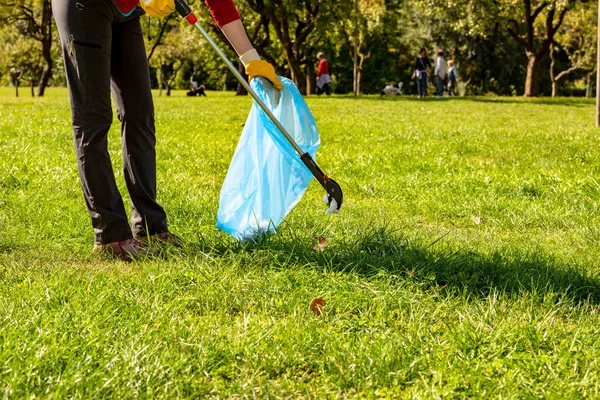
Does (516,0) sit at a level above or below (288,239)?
above

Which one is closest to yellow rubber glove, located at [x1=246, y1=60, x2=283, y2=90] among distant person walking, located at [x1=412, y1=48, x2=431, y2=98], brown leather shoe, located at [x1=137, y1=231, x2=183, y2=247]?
brown leather shoe, located at [x1=137, y1=231, x2=183, y2=247]

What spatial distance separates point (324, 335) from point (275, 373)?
30 centimetres

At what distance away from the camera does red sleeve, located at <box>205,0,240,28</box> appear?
370cm

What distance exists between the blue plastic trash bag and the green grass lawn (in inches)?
5.4

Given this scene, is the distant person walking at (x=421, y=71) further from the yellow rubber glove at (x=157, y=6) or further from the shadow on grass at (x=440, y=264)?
the yellow rubber glove at (x=157, y=6)

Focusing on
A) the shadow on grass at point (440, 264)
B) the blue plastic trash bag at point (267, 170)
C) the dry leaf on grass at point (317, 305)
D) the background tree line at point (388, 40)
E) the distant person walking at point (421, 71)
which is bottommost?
the dry leaf on grass at point (317, 305)

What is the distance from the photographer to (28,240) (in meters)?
4.02

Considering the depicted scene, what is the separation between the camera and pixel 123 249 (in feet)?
11.9

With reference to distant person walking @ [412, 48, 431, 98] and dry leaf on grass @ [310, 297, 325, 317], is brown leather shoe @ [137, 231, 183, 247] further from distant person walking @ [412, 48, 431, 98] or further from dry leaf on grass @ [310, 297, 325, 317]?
distant person walking @ [412, 48, 431, 98]

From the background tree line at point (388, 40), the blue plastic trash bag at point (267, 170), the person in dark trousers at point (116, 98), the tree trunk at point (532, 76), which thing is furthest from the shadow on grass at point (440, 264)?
the tree trunk at point (532, 76)

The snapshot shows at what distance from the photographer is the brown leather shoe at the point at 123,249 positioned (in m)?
3.61

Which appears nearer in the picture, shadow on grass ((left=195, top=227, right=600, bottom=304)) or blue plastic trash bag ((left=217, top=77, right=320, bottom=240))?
shadow on grass ((left=195, top=227, right=600, bottom=304))

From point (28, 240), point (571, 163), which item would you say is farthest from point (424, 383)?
point (571, 163)

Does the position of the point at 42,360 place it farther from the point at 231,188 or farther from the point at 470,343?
the point at 231,188
